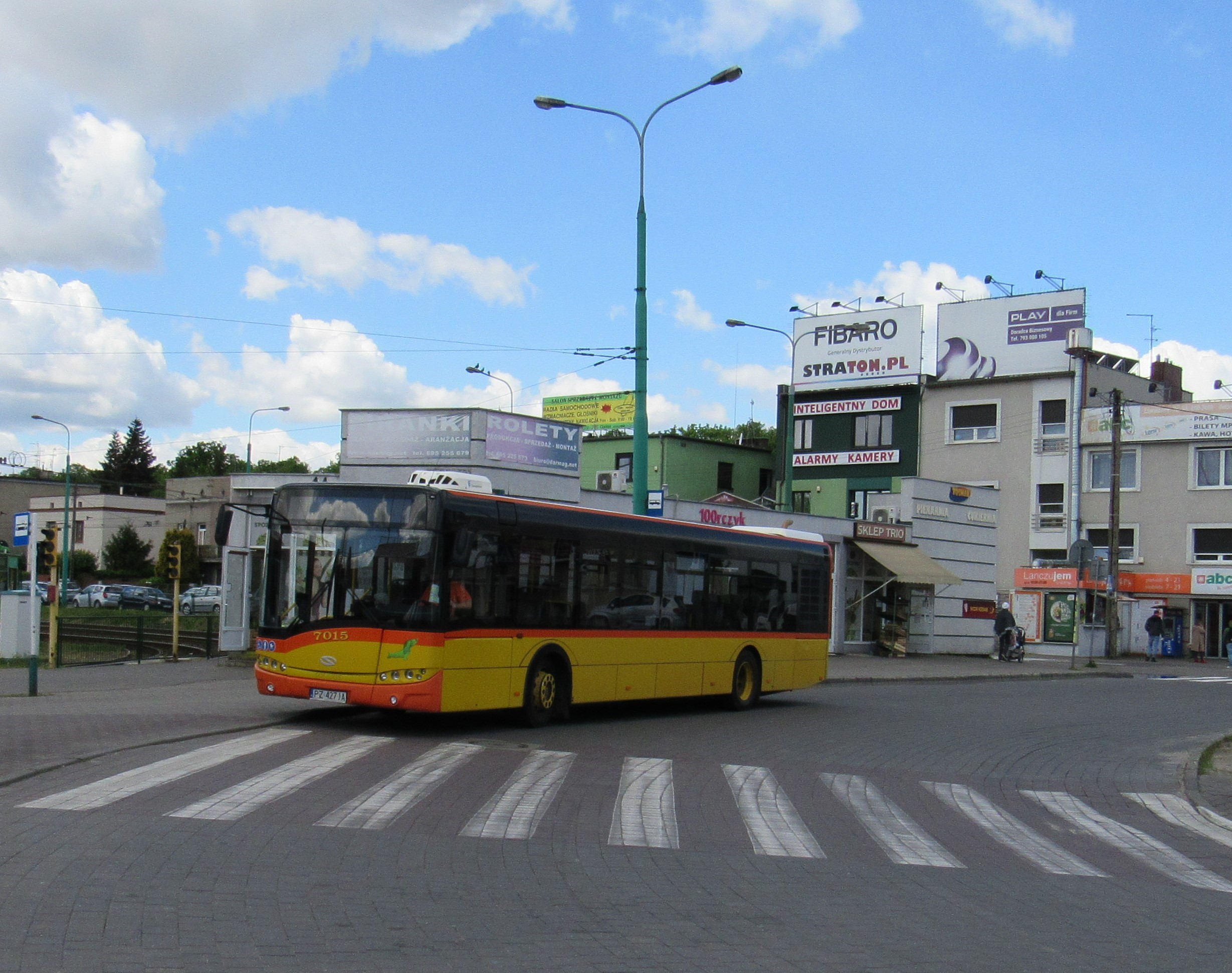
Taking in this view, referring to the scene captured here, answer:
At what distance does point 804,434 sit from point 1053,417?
43.9ft

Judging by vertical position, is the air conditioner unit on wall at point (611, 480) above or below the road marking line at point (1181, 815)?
above

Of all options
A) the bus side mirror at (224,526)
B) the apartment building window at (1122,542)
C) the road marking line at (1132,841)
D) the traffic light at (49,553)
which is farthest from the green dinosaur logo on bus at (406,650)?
the apartment building window at (1122,542)

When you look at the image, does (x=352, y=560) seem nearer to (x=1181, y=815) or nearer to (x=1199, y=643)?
(x=1181, y=815)

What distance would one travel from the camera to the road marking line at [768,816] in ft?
29.3

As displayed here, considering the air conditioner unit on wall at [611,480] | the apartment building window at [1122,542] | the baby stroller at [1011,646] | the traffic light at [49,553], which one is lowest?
the baby stroller at [1011,646]

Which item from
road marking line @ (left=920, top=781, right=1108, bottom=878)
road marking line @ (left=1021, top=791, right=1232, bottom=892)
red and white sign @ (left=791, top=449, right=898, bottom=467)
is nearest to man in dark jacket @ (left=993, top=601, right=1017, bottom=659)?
red and white sign @ (left=791, top=449, right=898, bottom=467)

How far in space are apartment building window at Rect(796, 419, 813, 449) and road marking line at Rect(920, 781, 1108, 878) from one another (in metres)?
58.3

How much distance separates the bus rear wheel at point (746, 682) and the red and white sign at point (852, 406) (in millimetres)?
49212

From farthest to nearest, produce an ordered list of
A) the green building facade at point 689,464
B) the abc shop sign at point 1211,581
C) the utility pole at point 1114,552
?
the green building facade at point 689,464 → the abc shop sign at point 1211,581 → the utility pole at point 1114,552

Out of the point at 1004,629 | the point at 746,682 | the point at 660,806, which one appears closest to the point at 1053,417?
the point at 1004,629

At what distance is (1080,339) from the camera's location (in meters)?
61.6

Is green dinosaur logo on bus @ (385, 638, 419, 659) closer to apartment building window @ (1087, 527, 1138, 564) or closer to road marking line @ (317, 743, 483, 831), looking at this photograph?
road marking line @ (317, 743, 483, 831)

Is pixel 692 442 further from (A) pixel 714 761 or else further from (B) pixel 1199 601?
(A) pixel 714 761

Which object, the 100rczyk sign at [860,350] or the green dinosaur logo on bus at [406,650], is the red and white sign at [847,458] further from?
the green dinosaur logo on bus at [406,650]
